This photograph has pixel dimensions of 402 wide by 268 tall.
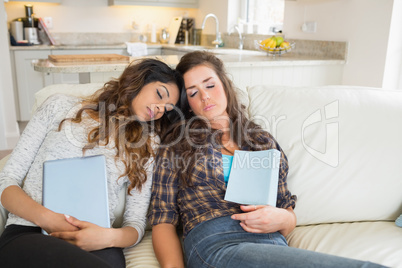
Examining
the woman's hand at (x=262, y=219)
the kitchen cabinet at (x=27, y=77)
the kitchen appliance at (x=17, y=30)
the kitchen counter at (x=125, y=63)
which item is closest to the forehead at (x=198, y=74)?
the woman's hand at (x=262, y=219)

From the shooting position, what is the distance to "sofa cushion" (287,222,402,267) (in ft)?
4.30

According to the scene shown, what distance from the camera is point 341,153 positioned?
159cm

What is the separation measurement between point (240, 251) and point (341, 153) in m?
0.69

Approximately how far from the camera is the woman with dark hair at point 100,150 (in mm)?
1180

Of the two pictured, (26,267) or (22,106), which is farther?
(22,106)

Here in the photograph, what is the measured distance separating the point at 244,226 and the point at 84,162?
0.56 meters

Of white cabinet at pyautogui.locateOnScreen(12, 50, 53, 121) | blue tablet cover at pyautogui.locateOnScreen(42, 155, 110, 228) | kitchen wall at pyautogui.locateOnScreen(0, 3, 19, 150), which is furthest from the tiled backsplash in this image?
blue tablet cover at pyautogui.locateOnScreen(42, 155, 110, 228)

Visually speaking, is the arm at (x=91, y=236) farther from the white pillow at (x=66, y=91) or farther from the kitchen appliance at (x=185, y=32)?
the kitchen appliance at (x=185, y=32)

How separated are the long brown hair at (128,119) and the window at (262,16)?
2912 millimetres

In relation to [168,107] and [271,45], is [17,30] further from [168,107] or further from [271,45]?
[168,107]

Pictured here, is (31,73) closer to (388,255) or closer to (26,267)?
(26,267)

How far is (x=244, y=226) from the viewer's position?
4.19 feet

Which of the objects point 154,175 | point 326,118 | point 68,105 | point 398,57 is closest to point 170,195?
point 154,175

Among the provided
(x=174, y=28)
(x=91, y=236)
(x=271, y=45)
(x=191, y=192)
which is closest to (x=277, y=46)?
(x=271, y=45)
